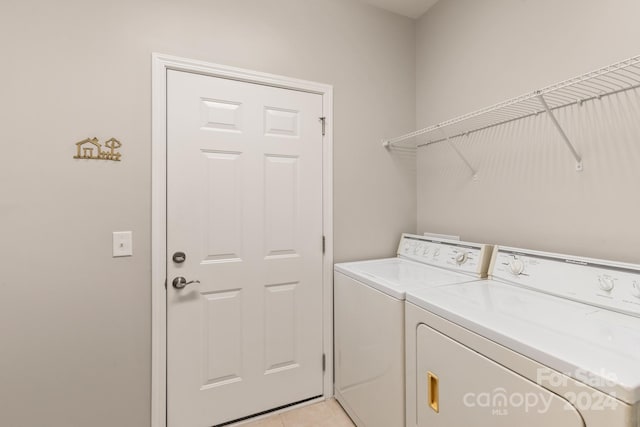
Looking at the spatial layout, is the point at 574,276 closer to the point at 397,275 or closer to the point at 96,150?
the point at 397,275

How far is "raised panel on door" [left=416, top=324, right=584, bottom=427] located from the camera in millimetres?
781

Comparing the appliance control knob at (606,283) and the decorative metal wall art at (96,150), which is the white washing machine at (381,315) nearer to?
the appliance control knob at (606,283)

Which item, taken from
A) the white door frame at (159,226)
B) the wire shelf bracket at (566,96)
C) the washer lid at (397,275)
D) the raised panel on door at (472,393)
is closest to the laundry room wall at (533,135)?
the wire shelf bracket at (566,96)

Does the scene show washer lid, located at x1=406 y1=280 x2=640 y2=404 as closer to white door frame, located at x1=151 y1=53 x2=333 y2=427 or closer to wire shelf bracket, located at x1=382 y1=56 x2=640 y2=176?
wire shelf bracket, located at x1=382 y1=56 x2=640 y2=176

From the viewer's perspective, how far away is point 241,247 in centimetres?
176

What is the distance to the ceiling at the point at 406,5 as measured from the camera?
6.86ft

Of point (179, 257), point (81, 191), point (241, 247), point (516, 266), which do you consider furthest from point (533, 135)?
point (81, 191)

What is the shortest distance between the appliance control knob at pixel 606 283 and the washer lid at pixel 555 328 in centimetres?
8

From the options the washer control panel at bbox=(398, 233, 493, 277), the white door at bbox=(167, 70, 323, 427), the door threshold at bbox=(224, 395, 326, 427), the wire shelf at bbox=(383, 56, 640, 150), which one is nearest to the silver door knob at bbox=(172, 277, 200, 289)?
the white door at bbox=(167, 70, 323, 427)

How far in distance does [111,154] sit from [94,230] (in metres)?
0.39

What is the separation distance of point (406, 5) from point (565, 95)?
1.37 m

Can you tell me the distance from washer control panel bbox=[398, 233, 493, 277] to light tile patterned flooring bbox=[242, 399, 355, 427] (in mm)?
1099

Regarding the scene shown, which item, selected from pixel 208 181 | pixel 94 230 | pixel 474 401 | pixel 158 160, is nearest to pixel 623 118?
pixel 474 401

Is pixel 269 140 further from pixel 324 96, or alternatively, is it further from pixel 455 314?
pixel 455 314
